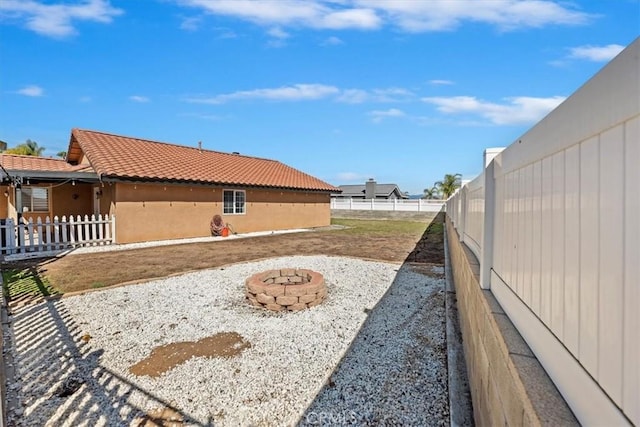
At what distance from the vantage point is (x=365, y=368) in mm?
3736

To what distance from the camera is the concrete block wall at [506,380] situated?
4.06ft

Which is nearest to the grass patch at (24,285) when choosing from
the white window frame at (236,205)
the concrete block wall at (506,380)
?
the concrete block wall at (506,380)

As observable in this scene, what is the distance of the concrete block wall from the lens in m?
1.24

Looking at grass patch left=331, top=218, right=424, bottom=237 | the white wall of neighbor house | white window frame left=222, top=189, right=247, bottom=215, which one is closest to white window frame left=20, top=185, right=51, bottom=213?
white window frame left=222, top=189, right=247, bottom=215

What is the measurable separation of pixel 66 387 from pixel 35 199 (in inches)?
631

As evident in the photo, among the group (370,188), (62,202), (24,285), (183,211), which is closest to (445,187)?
(370,188)

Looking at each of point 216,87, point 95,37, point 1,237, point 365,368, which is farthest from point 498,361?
point 216,87

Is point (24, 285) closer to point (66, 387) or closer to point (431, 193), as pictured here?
point (66, 387)

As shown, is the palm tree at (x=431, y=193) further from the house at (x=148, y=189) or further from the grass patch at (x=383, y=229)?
the house at (x=148, y=189)

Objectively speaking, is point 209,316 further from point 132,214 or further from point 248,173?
point 248,173

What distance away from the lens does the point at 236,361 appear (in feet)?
12.7

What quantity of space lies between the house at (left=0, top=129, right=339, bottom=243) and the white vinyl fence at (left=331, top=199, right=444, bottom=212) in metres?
11.7

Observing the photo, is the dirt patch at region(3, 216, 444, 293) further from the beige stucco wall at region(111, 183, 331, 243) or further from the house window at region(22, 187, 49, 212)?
the house window at region(22, 187, 49, 212)

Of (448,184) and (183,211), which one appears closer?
(183,211)
